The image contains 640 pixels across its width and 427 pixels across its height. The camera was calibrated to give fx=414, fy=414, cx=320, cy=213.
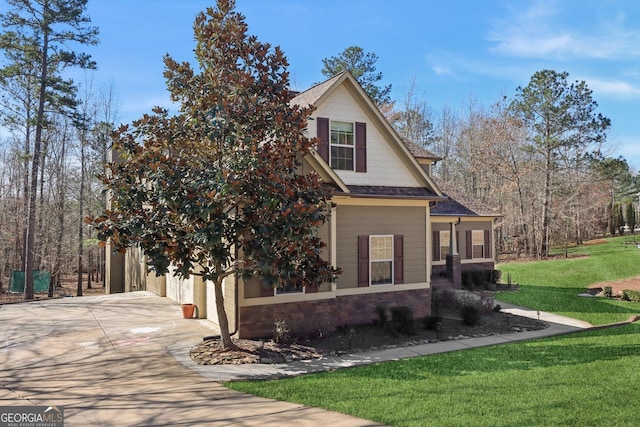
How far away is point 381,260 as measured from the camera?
44.2 feet

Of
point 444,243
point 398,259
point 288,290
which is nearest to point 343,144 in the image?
point 398,259

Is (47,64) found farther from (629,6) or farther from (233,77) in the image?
(629,6)

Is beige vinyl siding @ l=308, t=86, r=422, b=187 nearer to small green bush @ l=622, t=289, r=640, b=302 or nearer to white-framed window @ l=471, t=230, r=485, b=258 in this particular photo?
white-framed window @ l=471, t=230, r=485, b=258

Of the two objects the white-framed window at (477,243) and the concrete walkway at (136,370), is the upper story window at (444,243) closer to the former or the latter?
the white-framed window at (477,243)

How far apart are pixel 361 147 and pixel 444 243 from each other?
417 inches

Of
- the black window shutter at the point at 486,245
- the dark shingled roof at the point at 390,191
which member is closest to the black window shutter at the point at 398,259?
the dark shingled roof at the point at 390,191

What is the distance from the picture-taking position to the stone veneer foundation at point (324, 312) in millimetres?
11273

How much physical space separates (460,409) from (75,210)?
32.9 metres

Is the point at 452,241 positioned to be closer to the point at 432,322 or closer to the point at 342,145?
the point at 432,322

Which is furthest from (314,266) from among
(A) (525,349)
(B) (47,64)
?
(B) (47,64)

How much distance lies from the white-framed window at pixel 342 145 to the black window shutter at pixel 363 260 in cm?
237

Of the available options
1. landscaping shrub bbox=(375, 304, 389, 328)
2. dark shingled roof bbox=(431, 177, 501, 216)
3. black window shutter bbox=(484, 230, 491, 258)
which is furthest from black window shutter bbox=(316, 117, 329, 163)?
black window shutter bbox=(484, 230, 491, 258)

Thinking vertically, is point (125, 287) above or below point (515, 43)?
below

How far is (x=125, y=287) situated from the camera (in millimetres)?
24672
